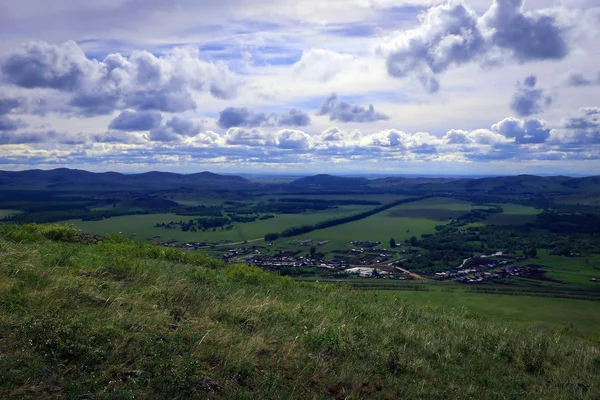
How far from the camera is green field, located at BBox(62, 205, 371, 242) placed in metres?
90.1

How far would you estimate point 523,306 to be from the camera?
4516 cm

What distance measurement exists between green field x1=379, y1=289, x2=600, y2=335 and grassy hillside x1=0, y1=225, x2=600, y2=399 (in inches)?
1058

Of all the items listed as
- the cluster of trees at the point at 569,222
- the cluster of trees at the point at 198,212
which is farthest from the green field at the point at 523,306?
the cluster of trees at the point at 198,212

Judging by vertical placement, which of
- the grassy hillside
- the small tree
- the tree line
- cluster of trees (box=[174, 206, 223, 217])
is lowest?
the small tree

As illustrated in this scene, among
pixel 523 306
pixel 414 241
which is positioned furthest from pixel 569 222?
pixel 523 306

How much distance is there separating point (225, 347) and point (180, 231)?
9825 centimetres

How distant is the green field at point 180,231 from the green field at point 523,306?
52875 mm

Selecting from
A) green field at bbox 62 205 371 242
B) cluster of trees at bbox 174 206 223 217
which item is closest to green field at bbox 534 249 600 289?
green field at bbox 62 205 371 242

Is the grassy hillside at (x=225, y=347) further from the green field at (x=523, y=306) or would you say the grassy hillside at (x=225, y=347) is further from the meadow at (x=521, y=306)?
the meadow at (x=521, y=306)

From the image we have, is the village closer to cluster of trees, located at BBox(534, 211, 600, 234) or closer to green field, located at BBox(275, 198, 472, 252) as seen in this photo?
green field, located at BBox(275, 198, 472, 252)

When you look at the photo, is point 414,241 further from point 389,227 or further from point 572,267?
point 572,267

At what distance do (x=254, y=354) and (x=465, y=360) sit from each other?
16.1ft

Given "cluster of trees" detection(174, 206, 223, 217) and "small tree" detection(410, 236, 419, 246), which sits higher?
"cluster of trees" detection(174, 206, 223, 217)

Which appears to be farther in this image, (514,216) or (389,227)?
(514,216)
